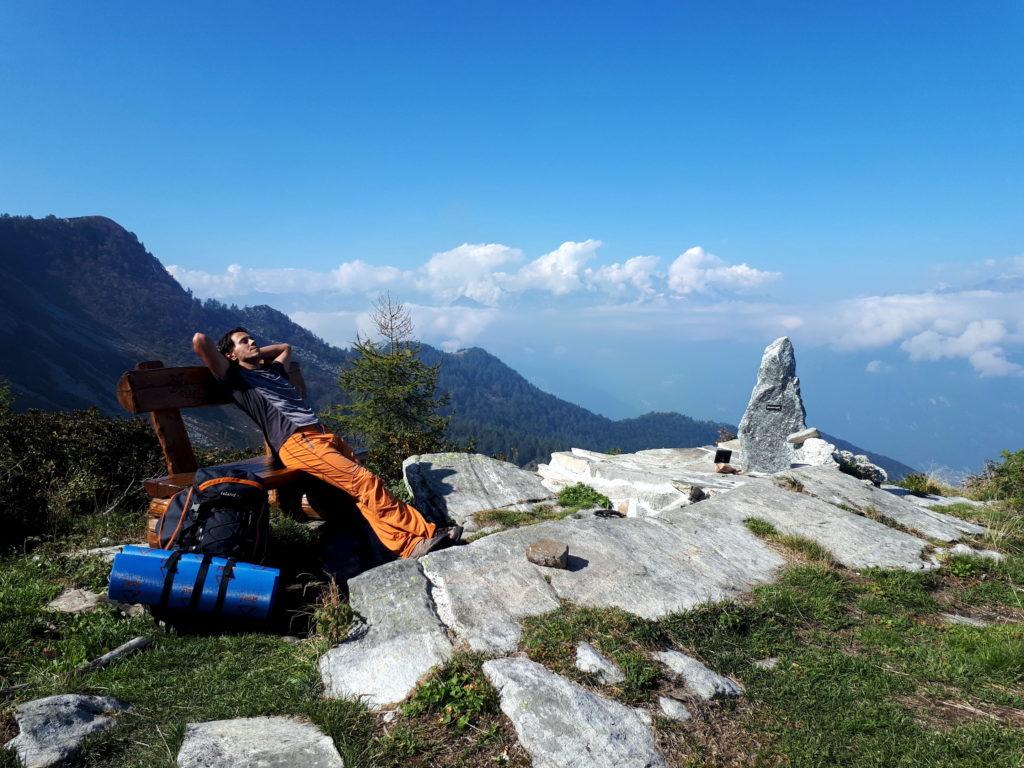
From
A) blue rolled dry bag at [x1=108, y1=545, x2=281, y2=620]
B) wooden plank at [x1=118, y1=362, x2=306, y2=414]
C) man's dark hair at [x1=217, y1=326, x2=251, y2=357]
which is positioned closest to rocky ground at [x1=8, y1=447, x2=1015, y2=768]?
blue rolled dry bag at [x1=108, y1=545, x2=281, y2=620]

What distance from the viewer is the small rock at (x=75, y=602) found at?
4883mm

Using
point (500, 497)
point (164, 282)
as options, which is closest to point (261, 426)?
point (500, 497)

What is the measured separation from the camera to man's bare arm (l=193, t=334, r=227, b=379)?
6039 millimetres

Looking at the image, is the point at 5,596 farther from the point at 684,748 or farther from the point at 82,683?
the point at 684,748

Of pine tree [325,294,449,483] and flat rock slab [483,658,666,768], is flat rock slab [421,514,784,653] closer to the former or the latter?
flat rock slab [483,658,666,768]

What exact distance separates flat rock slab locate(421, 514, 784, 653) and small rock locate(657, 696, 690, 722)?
3.13ft

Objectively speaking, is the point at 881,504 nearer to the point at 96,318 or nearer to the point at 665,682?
the point at 665,682

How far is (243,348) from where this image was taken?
677 centimetres

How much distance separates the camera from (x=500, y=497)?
773cm

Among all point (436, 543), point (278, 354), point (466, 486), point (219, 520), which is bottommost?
point (466, 486)

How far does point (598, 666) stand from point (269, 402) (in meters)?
4.30

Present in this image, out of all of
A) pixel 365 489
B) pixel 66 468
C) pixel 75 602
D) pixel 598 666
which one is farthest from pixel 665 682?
pixel 66 468

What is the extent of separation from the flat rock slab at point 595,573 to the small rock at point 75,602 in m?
2.72

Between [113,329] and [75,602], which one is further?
[113,329]
